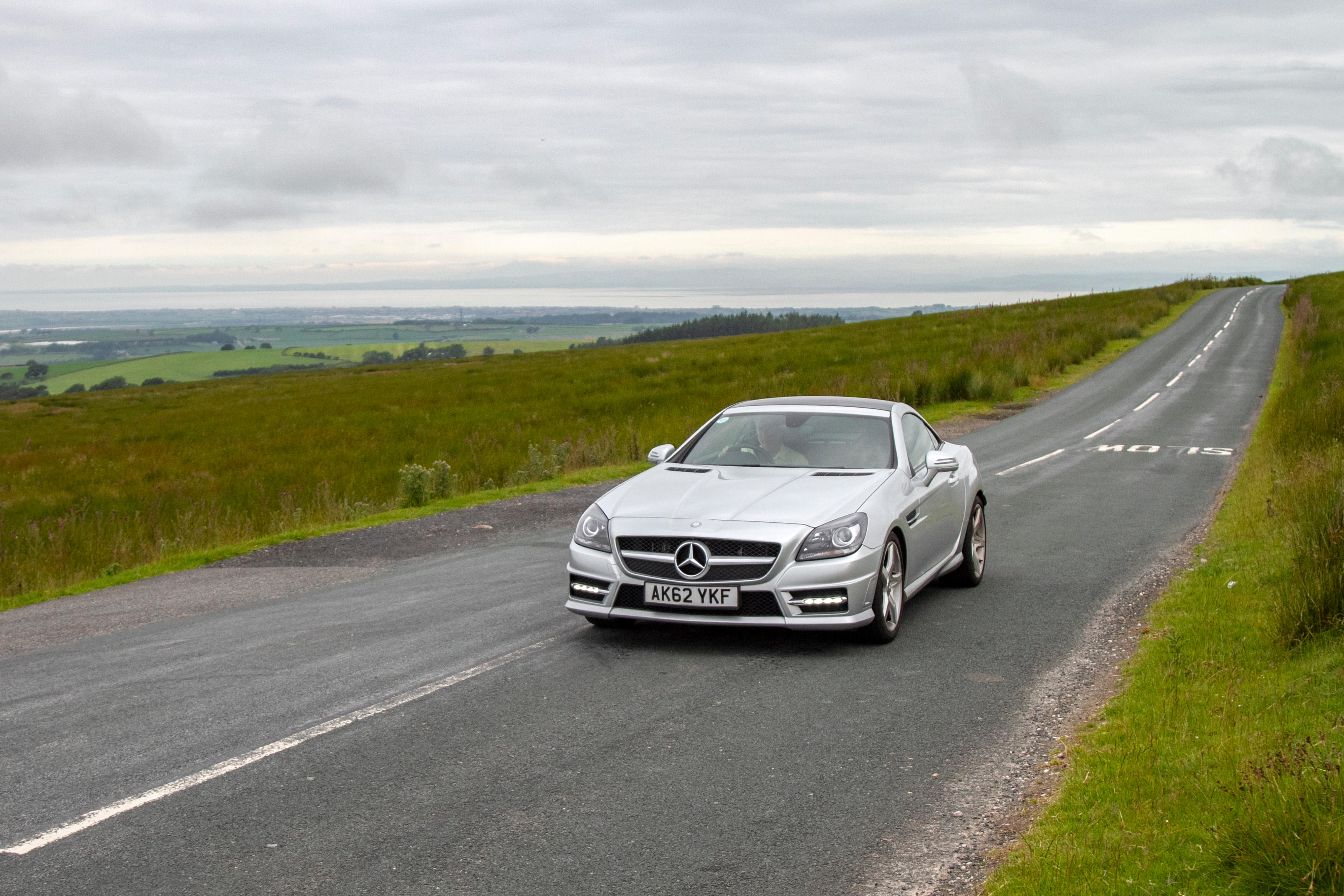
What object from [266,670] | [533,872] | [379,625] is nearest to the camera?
[533,872]

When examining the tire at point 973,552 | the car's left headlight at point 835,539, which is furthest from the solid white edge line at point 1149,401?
the car's left headlight at point 835,539

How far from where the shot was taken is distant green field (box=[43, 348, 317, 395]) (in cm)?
10250

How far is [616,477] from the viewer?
17.9m

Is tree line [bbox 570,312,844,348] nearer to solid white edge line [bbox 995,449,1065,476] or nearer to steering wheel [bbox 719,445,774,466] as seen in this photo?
solid white edge line [bbox 995,449,1065,476]

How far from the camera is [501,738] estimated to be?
5.39 metres

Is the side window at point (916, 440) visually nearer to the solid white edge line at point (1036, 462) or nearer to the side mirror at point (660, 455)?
the side mirror at point (660, 455)

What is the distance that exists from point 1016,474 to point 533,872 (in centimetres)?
1391

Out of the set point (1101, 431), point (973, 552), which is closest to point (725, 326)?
point (1101, 431)

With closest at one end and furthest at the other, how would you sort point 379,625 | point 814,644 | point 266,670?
point 266,670 → point 814,644 → point 379,625

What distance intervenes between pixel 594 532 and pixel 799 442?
189cm

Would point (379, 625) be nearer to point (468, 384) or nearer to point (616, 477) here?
point (616, 477)

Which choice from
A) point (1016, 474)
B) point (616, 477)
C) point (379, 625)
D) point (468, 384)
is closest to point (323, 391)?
point (468, 384)

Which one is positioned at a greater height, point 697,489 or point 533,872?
point 697,489

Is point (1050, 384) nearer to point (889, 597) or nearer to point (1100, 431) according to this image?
point (1100, 431)
